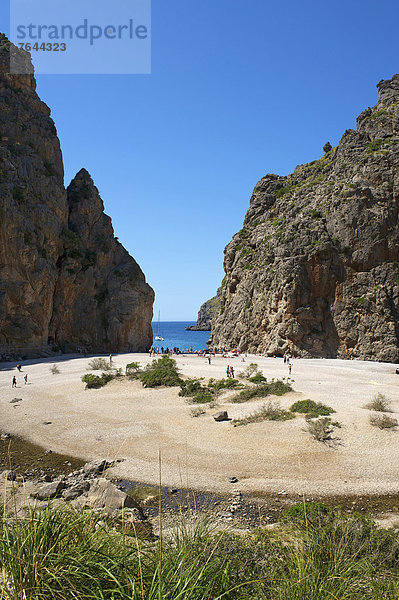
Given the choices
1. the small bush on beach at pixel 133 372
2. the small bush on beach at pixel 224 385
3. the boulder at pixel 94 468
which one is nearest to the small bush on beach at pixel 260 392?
the small bush on beach at pixel 224 385

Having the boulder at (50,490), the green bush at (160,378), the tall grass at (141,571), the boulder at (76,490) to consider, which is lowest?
the boulder at (50,490)

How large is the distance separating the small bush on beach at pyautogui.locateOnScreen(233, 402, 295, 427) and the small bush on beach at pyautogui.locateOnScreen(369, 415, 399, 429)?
3.77 m

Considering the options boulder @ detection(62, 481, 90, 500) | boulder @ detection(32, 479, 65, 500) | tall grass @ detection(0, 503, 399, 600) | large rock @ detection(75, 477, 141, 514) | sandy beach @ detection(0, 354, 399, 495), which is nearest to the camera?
tall grass @ detection(0, 503, 399, 600)

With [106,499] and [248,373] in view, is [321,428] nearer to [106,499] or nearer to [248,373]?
[106,499]

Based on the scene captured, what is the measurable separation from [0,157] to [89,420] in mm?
48613

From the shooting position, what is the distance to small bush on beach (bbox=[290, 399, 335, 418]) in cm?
1826

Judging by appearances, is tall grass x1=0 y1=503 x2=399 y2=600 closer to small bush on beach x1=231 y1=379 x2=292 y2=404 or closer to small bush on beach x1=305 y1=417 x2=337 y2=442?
small bush on beach x1=305 y1=417 x2=337 y2=442

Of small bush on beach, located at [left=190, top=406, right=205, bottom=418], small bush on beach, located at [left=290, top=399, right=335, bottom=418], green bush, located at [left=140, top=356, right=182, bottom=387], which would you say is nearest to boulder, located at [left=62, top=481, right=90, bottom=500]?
small bush on beach, located at [left=190, top=406, right=205, bottom=418]

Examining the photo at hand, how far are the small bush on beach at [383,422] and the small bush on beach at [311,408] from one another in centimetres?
217

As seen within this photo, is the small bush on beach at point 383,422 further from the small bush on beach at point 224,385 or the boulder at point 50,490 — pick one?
the boulder at point 50,490

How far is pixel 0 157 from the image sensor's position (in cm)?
5228

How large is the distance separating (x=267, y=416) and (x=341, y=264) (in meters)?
35.9

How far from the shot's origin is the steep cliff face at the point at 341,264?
1816 inches

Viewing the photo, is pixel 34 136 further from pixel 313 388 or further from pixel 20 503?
pixel 20 503
